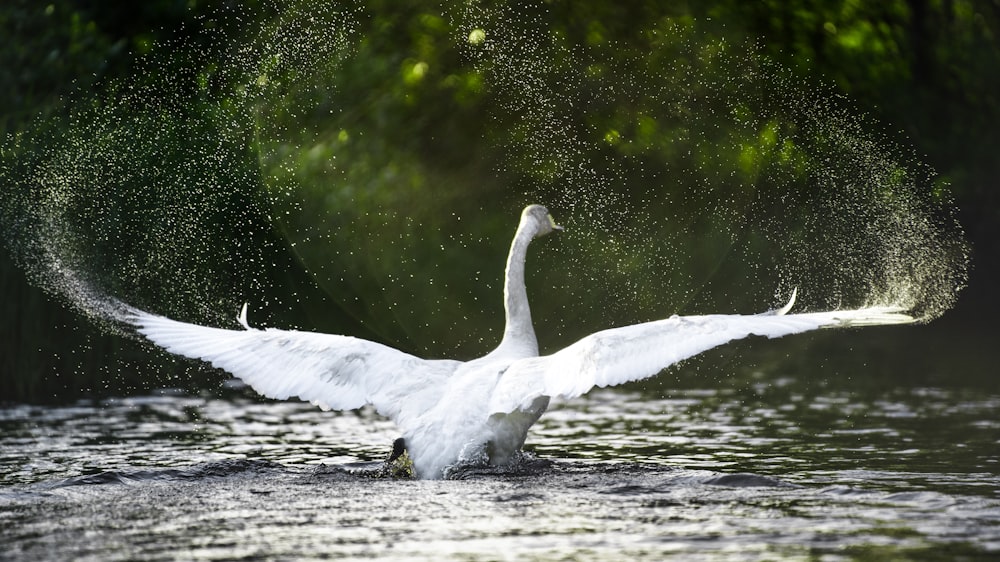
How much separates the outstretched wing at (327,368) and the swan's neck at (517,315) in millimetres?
513

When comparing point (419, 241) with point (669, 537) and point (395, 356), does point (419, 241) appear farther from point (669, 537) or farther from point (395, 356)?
point (669, 537)

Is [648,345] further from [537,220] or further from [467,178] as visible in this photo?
[467,178]

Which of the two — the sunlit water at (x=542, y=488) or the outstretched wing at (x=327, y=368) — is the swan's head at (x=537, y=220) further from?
the sunlit water at (x=542, y=488)

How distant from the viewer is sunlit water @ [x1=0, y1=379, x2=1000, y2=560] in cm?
702

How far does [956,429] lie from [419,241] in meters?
12.0

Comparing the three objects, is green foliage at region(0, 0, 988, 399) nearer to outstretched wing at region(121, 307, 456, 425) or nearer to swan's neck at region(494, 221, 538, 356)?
outstretched wing at region(121, 307, 456, 425)

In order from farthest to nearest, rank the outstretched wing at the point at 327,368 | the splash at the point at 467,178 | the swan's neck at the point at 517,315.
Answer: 1. the splash at the point at 467,178
2. the swan's neck at the point at 517,315
3. the outstretched wing at the point at 327,368

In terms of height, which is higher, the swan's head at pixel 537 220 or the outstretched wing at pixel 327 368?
the swan's head at pixel 537 220

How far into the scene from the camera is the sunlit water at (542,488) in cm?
702

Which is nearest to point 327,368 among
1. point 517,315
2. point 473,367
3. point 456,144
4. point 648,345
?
point 473,367

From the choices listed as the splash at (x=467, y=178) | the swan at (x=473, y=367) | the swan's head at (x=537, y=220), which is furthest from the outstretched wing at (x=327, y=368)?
the splash at (x=467, y=178)

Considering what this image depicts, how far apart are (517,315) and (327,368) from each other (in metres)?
1.49

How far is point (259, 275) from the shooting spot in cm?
1877

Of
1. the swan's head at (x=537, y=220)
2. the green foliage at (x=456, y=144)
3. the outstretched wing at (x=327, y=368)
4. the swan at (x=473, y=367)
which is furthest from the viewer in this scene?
the green foliage at (x=456, y=144)
